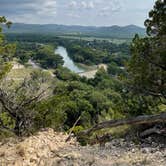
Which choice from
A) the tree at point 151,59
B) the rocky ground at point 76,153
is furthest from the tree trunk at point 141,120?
the tree at point 151,59

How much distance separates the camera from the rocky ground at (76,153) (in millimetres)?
7621

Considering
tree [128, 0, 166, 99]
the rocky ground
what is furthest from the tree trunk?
tree [128, 0, 166, 99]

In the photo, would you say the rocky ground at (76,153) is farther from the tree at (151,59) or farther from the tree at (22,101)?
the tree at (151,59)

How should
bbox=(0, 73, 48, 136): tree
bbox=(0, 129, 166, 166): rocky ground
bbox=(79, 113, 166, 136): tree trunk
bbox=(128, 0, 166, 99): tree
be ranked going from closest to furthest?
1. bbox=(0, 129, 166, 166): rocky ground
2. bbox=(79, 113, 166, 136): tree trunk
3. bbox=(0, 73, 48, 136): tree
4. bbox=(128, 0, 166, 99): tree

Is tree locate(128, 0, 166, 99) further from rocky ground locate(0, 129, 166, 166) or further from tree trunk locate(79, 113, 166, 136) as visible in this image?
rocky ground locate(0, 129, 166, 166)


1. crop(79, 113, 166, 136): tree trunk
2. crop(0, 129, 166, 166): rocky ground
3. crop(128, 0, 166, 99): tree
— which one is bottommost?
crop(0, 129, 166, 166): rocky ground

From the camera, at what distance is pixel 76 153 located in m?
8.24

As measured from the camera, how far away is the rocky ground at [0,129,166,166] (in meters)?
7.62

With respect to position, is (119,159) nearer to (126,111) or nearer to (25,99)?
(25,99)

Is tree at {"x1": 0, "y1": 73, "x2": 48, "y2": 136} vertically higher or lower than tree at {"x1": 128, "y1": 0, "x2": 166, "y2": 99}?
lower

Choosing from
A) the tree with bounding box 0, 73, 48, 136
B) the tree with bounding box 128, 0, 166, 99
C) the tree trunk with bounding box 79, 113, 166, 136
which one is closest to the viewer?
the tree trunk with bounding box 79, 113, 166, 136

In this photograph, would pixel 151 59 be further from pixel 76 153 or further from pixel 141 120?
pixel 76 153

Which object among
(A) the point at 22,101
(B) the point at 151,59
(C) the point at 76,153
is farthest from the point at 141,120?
(A) the point at 22,101

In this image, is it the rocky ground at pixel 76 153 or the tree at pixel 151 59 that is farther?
the tree at pixel 151 59
